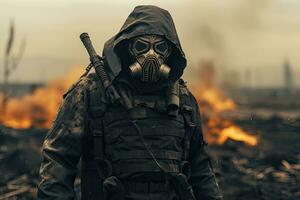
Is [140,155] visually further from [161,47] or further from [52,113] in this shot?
[52,113]

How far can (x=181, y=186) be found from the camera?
4758 millimetres

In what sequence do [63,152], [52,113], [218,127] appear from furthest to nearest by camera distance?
[52,113] → [218,127] → [63,152]

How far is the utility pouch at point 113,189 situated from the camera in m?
4.52

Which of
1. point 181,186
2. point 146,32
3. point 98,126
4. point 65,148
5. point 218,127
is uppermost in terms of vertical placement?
point 146,32

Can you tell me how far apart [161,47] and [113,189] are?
1191mm

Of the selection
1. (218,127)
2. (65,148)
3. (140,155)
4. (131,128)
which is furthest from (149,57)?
(218,127)

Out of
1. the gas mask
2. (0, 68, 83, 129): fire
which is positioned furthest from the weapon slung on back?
(0, 68, 83, 129): fire

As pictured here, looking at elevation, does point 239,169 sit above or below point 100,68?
below

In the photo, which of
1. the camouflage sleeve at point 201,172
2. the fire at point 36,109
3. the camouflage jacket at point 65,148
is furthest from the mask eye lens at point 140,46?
the fire at point 36,109

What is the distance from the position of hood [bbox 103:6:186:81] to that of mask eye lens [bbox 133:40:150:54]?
0.07 meters

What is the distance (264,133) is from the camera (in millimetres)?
28828

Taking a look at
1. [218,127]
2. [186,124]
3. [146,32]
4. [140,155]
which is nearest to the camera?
[140,155]

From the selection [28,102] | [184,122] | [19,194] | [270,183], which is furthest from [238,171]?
[28,102]

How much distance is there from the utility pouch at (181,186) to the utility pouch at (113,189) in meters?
0.41
